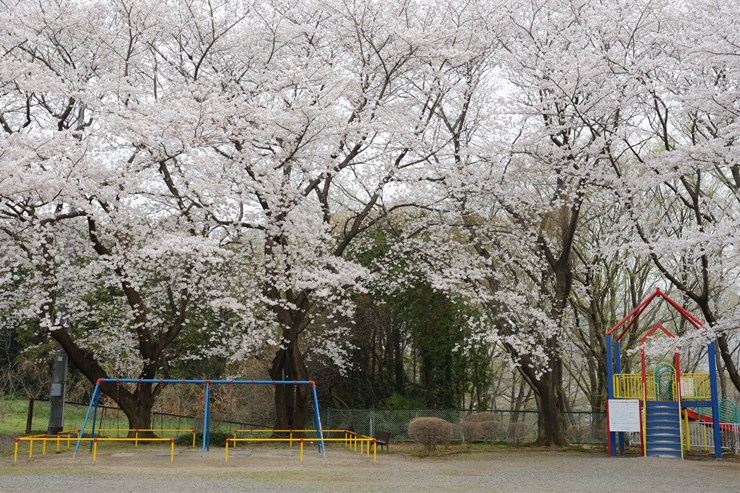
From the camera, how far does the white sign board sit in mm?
17109

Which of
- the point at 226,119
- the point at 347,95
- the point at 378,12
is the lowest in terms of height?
the point at 226,119

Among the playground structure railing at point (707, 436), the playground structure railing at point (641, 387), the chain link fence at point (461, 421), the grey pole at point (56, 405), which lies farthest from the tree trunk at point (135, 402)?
the playground structure railing at point (707, 436)

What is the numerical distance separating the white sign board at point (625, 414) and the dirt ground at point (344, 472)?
0.69 meters

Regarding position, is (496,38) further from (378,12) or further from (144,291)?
(144,291)

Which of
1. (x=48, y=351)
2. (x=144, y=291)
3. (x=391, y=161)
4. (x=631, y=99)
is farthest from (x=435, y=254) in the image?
(x=48, y=351)

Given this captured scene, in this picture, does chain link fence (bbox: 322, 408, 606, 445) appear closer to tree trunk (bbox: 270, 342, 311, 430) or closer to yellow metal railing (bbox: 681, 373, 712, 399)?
yellow metal railing (bbox: 681, 373, 712, 399)

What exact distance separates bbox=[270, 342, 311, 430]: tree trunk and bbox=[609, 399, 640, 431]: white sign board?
288 inches

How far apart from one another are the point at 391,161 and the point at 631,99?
586 centimetres

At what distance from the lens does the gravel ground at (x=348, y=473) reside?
34.4 feet

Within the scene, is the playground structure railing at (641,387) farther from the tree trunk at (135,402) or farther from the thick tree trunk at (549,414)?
the tree trunk at (135,402)

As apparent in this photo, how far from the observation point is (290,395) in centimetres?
1969

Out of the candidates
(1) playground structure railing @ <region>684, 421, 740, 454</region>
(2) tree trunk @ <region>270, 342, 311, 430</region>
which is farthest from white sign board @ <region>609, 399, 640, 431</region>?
(2) tree trunk @ <region>270, 342, 311, 430</region>

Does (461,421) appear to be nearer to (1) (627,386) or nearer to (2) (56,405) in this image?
(1) (627,386)

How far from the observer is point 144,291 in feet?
66.3
